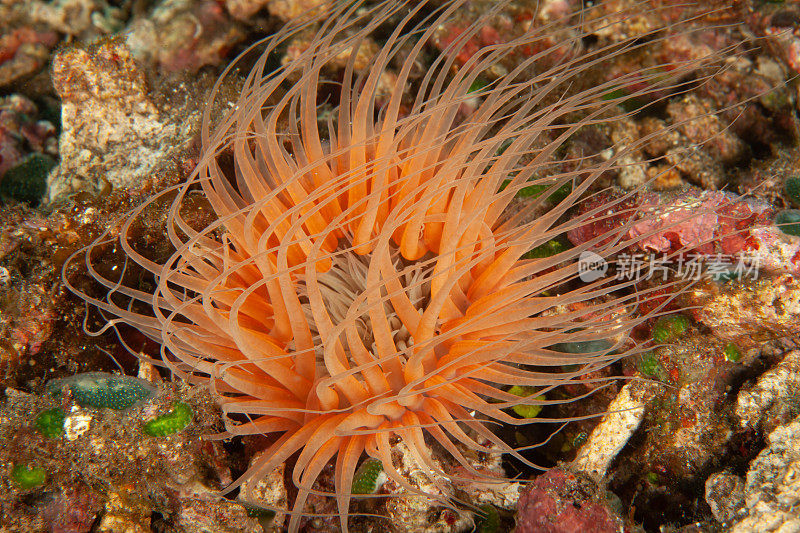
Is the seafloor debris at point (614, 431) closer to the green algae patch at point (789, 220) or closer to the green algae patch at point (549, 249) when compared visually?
the green algae patch at point (549, 249)

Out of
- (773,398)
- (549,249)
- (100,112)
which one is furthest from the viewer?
(100,112)

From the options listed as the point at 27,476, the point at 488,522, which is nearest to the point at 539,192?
the point at 488,522

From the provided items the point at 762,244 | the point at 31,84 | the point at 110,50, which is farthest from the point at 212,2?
the point at 762,244

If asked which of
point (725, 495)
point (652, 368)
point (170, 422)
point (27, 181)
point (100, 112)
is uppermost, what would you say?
point (100, 112)

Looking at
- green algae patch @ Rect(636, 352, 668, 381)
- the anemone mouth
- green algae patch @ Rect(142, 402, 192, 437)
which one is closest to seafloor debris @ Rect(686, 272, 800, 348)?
green algae patch @ Rect(636, 352, 668, 381)

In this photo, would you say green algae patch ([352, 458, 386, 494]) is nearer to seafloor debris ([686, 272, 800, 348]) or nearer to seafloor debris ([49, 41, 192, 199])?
seafloor debris ([686, 272, 800, 348])

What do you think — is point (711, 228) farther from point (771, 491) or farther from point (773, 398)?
point (771, 491)
